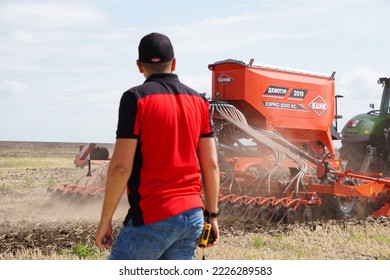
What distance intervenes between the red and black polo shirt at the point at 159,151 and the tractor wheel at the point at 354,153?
9071mm

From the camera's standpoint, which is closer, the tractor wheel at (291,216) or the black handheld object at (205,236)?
the black handheld object at (205,236)

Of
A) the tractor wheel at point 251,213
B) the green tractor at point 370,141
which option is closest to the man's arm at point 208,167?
the tractor wheel at point 251,213

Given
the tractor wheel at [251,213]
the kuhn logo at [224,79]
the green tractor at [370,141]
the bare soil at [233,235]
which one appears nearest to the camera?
the bare soil at [233,235]

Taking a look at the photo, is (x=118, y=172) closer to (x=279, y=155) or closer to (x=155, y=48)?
(x=155, y=48)

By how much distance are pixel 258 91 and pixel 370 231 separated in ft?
11.7

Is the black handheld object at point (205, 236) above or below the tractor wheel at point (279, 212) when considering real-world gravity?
above

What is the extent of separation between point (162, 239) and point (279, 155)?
7.36 meters

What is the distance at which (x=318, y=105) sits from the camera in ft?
38.9

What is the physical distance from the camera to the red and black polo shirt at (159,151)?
9.42 ft

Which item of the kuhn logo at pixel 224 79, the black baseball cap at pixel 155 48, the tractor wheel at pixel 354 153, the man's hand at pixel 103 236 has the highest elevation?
the black baseball cap at pixel 155 48

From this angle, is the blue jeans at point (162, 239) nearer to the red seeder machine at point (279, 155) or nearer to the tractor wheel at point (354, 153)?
the red seeder machine at point (279, 155)

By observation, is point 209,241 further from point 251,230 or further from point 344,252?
point 251,230

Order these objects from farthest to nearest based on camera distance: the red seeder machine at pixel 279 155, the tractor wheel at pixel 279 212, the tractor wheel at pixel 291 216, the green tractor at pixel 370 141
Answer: the green tractor at pixel 370 141
the red seeder machine at pixel 279 155
the tractor wheel at pixel 279 212
the tractor wheel at pixel 291 216

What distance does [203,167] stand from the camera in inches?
122
